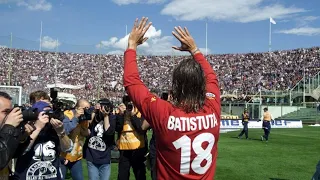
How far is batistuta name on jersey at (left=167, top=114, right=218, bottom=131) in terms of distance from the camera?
9.32ft

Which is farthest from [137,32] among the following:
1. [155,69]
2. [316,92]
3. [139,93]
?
[155,69]

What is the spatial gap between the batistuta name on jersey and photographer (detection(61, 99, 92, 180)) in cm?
387

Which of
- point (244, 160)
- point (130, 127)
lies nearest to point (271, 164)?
→ point (244, 160)

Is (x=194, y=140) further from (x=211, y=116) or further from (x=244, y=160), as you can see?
(x=244, y=160)

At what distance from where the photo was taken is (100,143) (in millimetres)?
7062

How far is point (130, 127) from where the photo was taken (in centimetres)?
733

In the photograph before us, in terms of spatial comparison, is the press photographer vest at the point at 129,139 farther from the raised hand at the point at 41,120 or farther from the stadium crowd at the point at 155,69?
the stadium crowd at the point at 155,69

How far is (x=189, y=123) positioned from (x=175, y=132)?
119 millimetres

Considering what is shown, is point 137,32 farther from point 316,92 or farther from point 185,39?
point 316,92

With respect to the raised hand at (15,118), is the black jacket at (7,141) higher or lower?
lower

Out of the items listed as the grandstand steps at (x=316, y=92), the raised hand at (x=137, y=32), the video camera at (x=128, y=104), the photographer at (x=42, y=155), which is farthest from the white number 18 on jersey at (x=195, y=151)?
the grandstand steps at (x=316, y=92)

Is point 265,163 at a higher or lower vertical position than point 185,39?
lower

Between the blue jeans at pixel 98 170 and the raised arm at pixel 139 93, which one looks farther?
the blue jeans at pixel 98 170

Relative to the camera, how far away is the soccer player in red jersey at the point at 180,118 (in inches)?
112
